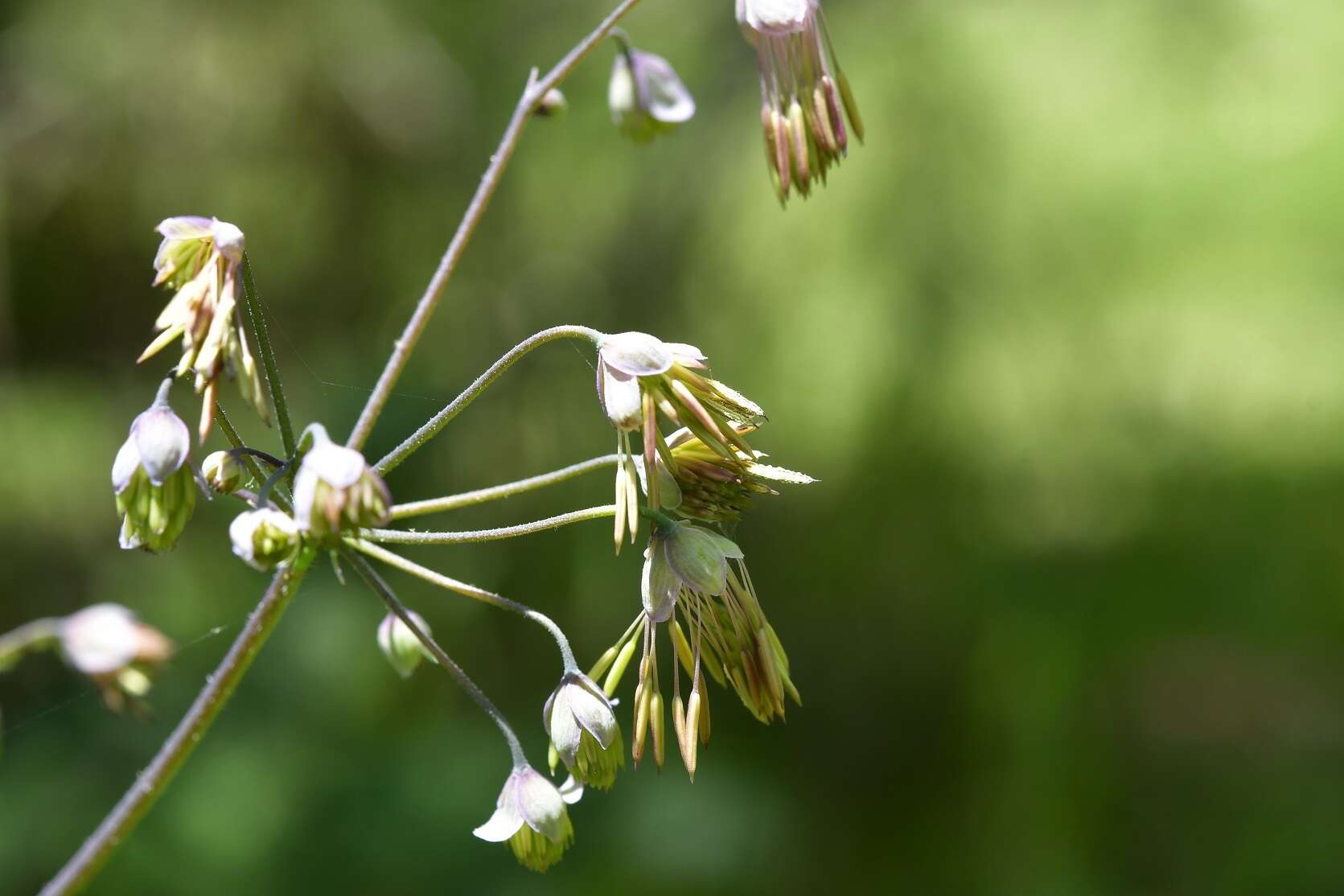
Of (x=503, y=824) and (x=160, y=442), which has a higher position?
(x=160, y=442)

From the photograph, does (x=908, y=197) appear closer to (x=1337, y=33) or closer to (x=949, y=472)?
(x=949, y=472)

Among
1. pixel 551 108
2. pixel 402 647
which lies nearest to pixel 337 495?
pixel 402 647

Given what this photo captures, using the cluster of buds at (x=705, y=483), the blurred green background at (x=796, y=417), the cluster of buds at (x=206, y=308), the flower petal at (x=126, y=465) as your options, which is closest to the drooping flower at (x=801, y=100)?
the cluster of buds at (x=705, y=483)

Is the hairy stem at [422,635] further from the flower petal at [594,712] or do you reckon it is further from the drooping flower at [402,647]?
the drooping flower at [402,647]

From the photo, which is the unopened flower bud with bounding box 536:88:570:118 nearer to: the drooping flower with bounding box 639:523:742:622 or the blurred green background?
the drooping flower with bounding box 639:523:742:622

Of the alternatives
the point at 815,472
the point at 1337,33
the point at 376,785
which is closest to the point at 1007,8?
the point at 1337,33

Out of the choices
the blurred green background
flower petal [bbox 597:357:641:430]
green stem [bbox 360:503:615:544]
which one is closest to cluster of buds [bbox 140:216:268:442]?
green stem [bbox 360:503:615:544]

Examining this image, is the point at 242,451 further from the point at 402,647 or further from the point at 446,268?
the point at 402,647
